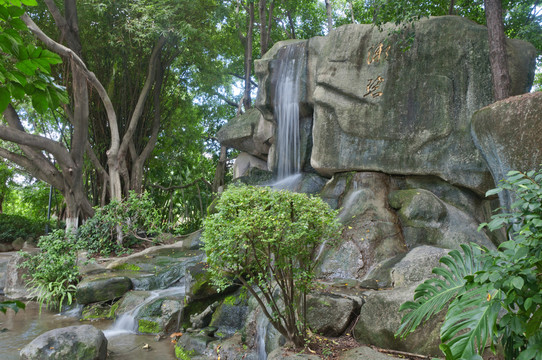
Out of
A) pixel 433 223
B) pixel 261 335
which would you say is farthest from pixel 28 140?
pixel 433 223

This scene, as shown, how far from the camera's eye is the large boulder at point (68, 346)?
199 inches

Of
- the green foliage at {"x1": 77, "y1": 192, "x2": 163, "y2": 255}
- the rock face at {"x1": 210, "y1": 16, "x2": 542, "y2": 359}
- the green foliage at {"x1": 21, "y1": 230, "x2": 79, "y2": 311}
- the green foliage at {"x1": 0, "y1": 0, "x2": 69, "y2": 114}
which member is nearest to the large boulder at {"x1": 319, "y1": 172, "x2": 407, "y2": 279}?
the rock face at {"x1": 210, "y1": 16, "x2": 542, "y2": 359}

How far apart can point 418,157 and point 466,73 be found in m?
1.84

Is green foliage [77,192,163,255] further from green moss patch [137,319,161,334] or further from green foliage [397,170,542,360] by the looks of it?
green foliage [397,170,542,360]

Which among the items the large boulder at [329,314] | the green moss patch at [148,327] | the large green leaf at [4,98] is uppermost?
the large green leaf at [4,98]

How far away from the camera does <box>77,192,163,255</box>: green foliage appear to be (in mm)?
10914

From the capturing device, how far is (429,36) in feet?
27.7

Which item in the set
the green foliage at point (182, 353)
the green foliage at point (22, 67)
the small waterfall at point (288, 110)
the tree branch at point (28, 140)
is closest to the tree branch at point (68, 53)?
the tree branch at point (28, 140)

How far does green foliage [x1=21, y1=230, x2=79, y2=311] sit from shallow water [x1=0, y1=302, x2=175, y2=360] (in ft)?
1.06

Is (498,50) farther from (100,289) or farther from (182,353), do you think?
(100,289)

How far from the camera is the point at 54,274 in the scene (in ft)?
27.7

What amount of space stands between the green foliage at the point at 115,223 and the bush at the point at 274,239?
22.9ft

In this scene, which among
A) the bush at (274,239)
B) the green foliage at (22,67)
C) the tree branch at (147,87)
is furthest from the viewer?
the tree branch at (147,87)

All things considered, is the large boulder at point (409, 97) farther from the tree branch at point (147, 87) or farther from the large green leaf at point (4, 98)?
the large green leaf at point (4, 98)
